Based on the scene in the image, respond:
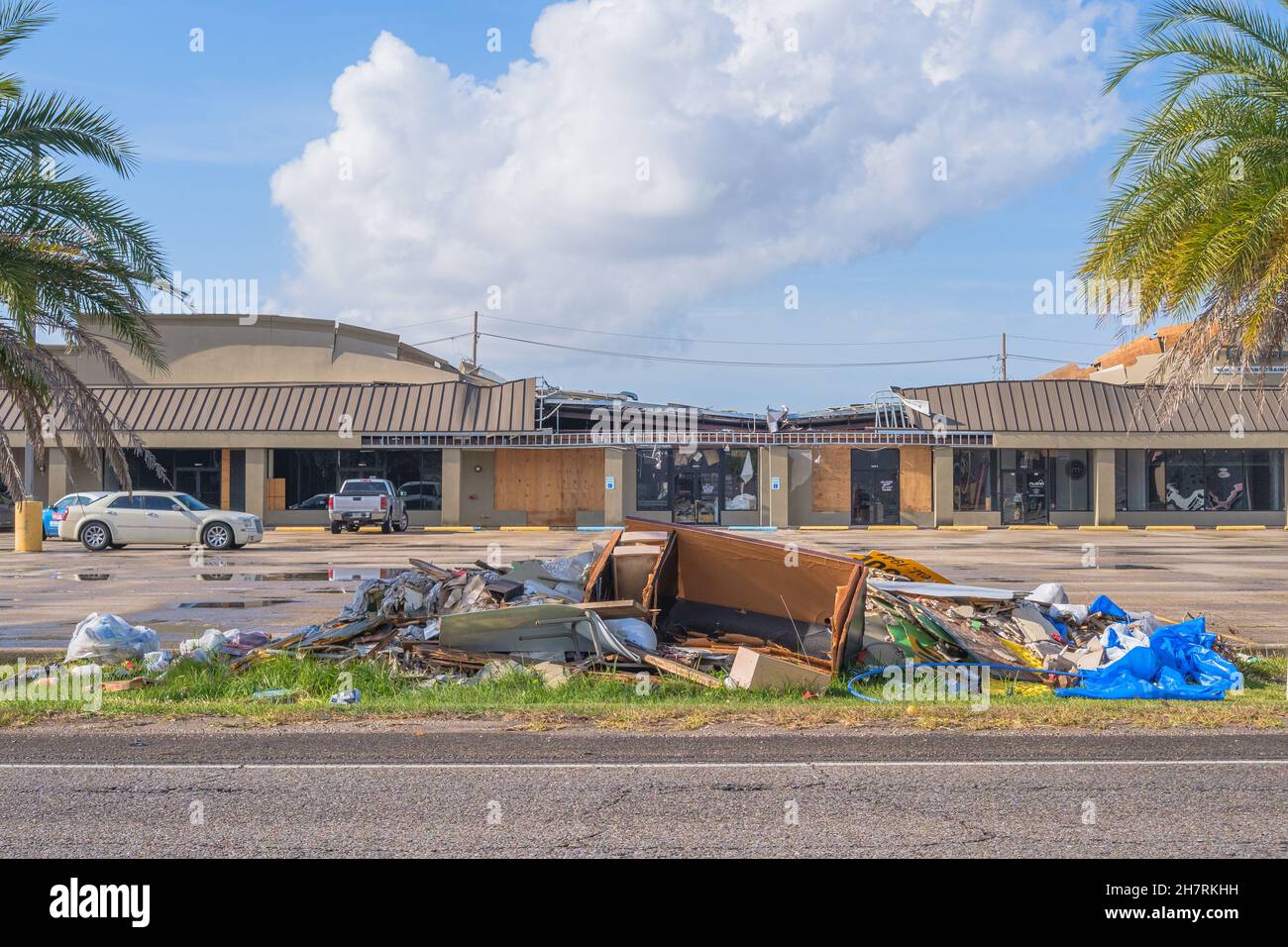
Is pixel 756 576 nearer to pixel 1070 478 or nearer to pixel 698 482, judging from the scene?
pixel 698 482

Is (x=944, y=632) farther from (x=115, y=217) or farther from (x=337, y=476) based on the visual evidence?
(x=337, y=476)

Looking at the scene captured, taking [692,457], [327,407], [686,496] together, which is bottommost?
[686,496]

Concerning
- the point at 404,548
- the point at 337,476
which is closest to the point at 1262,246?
the point at 404,548

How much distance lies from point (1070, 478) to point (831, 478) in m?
9.62

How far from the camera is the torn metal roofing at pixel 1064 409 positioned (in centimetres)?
4194

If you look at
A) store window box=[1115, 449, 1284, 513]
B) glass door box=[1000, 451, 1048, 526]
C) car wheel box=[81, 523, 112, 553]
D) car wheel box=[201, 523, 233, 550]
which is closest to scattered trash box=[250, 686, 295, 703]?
car wheel box=[201, 523, 233, 550]

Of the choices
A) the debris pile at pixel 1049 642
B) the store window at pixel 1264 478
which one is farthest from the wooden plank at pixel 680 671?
the store window at pixel 1264 478

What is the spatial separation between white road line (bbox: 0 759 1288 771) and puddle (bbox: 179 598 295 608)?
9305mm

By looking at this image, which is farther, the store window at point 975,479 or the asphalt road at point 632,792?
the store window at point 975,479

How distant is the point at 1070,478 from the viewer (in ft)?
141

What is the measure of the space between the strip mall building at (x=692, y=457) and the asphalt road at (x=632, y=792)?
33085 millimetres

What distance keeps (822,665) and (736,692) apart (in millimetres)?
1234

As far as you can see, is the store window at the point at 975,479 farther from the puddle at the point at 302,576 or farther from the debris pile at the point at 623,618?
the debris pile at the point at 623,618

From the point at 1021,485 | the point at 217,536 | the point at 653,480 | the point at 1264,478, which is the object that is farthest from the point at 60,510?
the point at 1264,478
